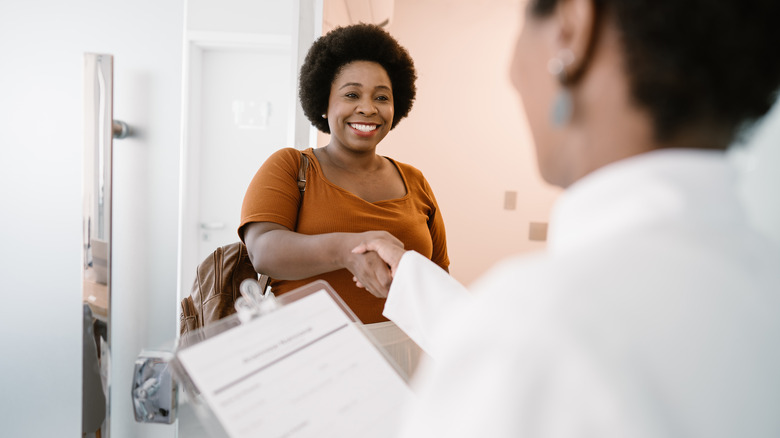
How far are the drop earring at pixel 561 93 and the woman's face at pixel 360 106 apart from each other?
3.65 feet

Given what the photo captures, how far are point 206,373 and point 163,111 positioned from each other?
1.45 m

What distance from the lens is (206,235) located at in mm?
1812

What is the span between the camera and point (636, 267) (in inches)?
11.4

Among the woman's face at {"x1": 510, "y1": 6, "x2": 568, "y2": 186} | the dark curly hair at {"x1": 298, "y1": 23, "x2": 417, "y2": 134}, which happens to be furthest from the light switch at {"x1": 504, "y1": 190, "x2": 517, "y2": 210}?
the woman's face at {"x1": 510, "y1": 6, "x2": 568, "y2": 186}

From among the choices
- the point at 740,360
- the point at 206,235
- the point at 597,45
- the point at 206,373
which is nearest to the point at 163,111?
the point at 206,235

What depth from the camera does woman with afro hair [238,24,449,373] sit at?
1114mm

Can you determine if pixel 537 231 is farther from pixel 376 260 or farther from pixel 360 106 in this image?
pixel 376 260

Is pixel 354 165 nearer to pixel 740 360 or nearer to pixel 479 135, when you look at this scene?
pixel 740 360

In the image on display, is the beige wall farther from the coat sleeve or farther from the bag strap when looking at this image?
the coat sleeve

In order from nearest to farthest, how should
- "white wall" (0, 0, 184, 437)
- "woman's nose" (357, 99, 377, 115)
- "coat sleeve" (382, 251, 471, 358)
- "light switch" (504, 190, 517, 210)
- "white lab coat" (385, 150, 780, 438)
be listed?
"white lab coat" (385, 150, 780, 438), "coat sleeve" (382, 251, 471, 358), "woman's nose" (357, 99, 377, 115), "white wall" (0, 0, 184, 437), "light switch" (504, 190, 517, 210)

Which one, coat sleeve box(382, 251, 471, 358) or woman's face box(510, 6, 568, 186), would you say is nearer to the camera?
woman's face box(510, 6, 568, 186)

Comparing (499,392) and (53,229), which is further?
(53,229)

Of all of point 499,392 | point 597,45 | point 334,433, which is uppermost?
point 597,45

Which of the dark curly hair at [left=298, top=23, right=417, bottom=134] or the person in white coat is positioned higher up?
the dark curly hair at [left=298, top=23, right=417, bottom=134]
